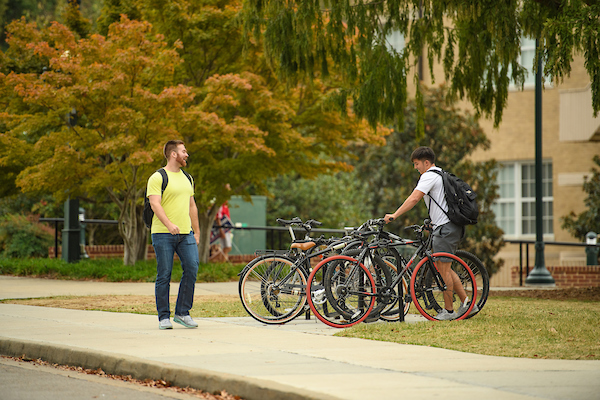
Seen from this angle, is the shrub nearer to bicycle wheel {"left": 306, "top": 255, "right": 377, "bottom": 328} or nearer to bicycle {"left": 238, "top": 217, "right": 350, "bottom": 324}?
bicycle {"left": 238, "top": 217, "right": 350, "bottom": 324}

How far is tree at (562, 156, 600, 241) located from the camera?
71.8 feet

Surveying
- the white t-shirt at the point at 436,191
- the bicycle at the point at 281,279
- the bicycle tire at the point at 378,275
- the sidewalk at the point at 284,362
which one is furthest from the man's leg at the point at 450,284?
the sidewalk at the point at 284,362

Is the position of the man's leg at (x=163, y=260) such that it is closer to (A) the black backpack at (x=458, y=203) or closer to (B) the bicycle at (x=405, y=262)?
(B) the bicycle at (x=405, y=262)

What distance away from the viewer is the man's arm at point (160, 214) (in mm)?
8141

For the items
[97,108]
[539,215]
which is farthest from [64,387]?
[539,215]

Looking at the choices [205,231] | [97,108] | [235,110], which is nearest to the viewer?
[97,108]

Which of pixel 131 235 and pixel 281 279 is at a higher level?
pixel 131 235

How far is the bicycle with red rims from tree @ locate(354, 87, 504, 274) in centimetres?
1267

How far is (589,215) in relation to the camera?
21984mm

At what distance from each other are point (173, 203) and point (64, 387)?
2.70 m

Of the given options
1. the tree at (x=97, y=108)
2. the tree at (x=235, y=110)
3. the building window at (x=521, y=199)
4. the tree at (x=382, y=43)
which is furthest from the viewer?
the building window at (x=521, y=199)

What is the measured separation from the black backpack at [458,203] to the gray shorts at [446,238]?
10 cm

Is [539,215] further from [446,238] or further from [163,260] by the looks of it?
[163,260]

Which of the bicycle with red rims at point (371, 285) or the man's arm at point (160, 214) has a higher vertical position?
the man's arm at point (160, 214)
